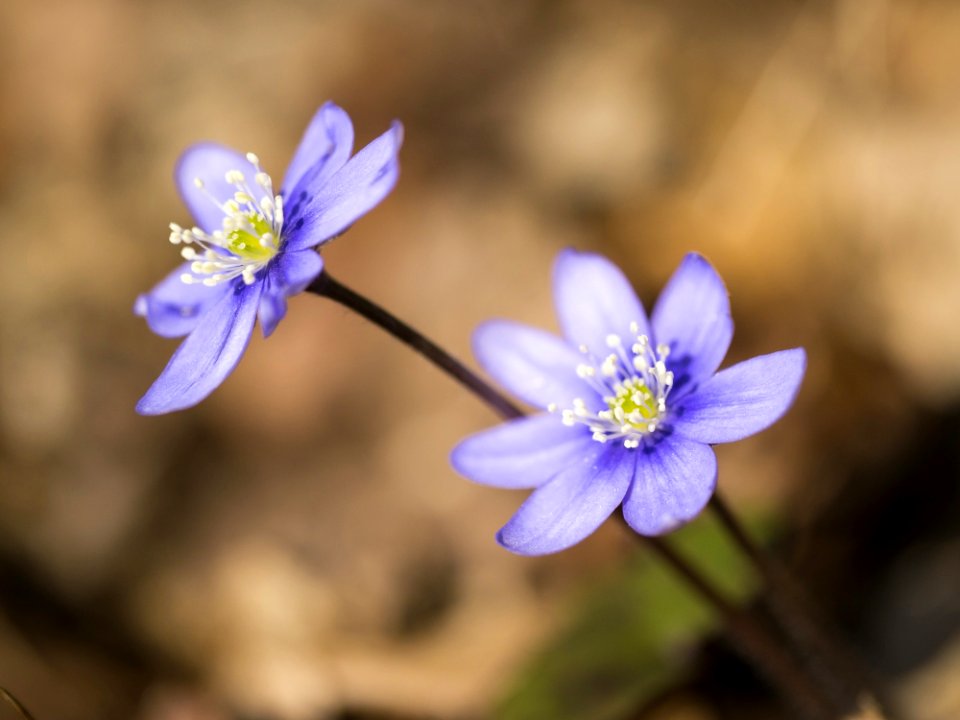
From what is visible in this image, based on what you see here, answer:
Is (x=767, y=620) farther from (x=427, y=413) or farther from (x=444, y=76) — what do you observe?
(x=444, y=76)

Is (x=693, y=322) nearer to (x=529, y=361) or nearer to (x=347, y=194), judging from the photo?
(x=529, y=361)

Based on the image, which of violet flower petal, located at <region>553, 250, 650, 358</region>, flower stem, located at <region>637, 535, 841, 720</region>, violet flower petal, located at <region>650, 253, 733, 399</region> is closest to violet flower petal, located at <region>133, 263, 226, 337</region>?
violet flower petal, located at <region>553, 250, 650, 358</region>

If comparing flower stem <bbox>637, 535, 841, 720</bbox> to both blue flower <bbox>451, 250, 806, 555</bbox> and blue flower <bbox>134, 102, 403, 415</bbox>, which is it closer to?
blue flower <bbox>451, 250, 806, 555</bbox>

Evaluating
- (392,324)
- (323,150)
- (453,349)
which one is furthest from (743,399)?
(453,349)

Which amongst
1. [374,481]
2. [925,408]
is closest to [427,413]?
[374,481]

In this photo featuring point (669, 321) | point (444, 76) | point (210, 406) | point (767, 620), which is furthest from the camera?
point (444, 76)

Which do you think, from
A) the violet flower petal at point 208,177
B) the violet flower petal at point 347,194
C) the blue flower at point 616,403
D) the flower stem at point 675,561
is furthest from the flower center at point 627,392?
the violet flower petal at point 208,177
